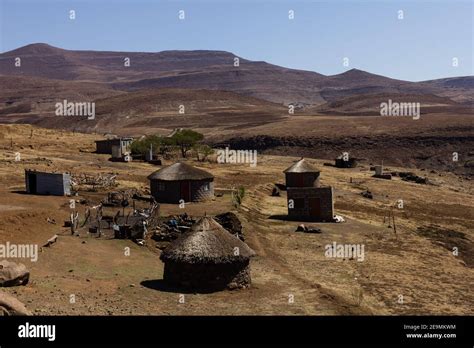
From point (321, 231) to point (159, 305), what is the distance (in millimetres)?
16767

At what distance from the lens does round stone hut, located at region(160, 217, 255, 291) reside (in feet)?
66.9

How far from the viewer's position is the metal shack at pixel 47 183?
36.3 metres

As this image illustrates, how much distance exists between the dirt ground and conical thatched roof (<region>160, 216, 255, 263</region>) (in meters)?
1.20

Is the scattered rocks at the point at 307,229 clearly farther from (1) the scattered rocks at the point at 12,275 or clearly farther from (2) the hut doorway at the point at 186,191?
→ (1) the scattered rocks at the point at 12,275

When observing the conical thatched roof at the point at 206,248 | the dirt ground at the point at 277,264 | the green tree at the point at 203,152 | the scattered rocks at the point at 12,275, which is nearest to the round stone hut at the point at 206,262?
the conical thatched roof at the point at 206,248

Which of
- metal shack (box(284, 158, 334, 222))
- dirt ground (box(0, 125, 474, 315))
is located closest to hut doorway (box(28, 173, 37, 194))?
dirt ground (box(0, 125, 474, 315))

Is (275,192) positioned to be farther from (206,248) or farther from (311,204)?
(206,248)

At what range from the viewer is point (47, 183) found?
36.6 m

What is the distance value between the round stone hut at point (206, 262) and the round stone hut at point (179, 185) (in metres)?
17.1

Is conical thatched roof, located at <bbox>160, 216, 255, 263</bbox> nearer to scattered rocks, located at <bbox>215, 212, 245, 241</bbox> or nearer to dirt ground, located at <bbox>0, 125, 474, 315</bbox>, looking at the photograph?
dirt ground, located at <bbox>0, 125, 474, 315</bbox>
